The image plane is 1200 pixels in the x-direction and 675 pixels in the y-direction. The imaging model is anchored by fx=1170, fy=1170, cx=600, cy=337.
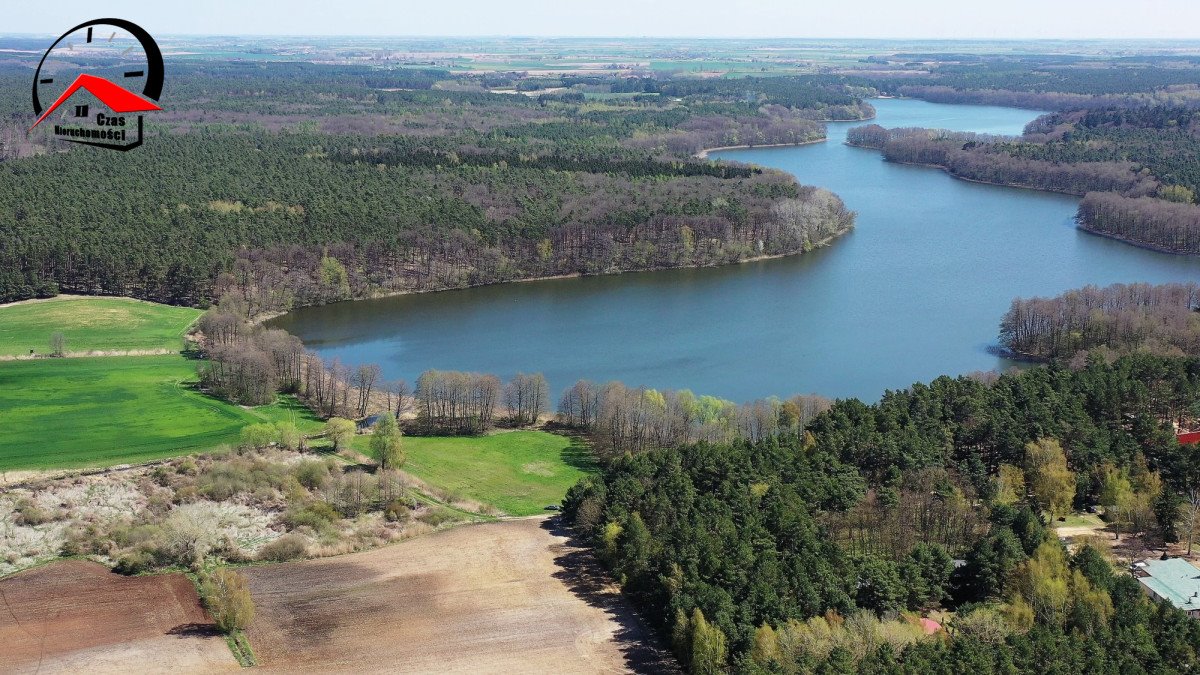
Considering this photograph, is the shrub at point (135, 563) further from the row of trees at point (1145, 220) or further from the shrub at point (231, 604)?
the row of trees at point (1145, 220)

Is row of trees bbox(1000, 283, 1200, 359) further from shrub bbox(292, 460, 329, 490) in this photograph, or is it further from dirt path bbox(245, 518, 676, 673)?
shrub bbox(292, 460, 329, 490)

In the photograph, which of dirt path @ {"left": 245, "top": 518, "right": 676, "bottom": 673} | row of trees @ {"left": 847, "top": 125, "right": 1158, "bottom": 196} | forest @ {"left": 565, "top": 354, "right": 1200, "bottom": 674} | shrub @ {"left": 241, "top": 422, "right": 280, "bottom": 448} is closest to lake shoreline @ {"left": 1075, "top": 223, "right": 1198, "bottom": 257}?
row of trees @ {"left": 847, "top": 125, "right": 1158, "bottom": 196}

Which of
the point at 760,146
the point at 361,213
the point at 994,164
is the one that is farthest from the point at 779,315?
the point at 760,146

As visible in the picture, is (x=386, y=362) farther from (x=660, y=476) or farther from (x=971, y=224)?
(x=971, y=224)

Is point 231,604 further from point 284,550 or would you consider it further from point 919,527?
point 919,527

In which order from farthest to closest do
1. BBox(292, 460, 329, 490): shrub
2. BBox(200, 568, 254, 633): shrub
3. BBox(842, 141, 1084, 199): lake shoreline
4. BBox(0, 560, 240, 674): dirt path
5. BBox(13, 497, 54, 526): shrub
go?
BBox(842, 141, 1084, 199): lake shoreline < BBox(292, 460, 329, 490): shrub < BBox(13, 497, 54, 526): shrub < BBox(200, 568, 254, 633): shrub < BBox(0, 560, 240, 674): dirt path

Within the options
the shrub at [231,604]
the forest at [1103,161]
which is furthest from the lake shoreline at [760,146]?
the shrub at [231,604]

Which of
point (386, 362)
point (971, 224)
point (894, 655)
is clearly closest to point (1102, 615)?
point (894, 655)
